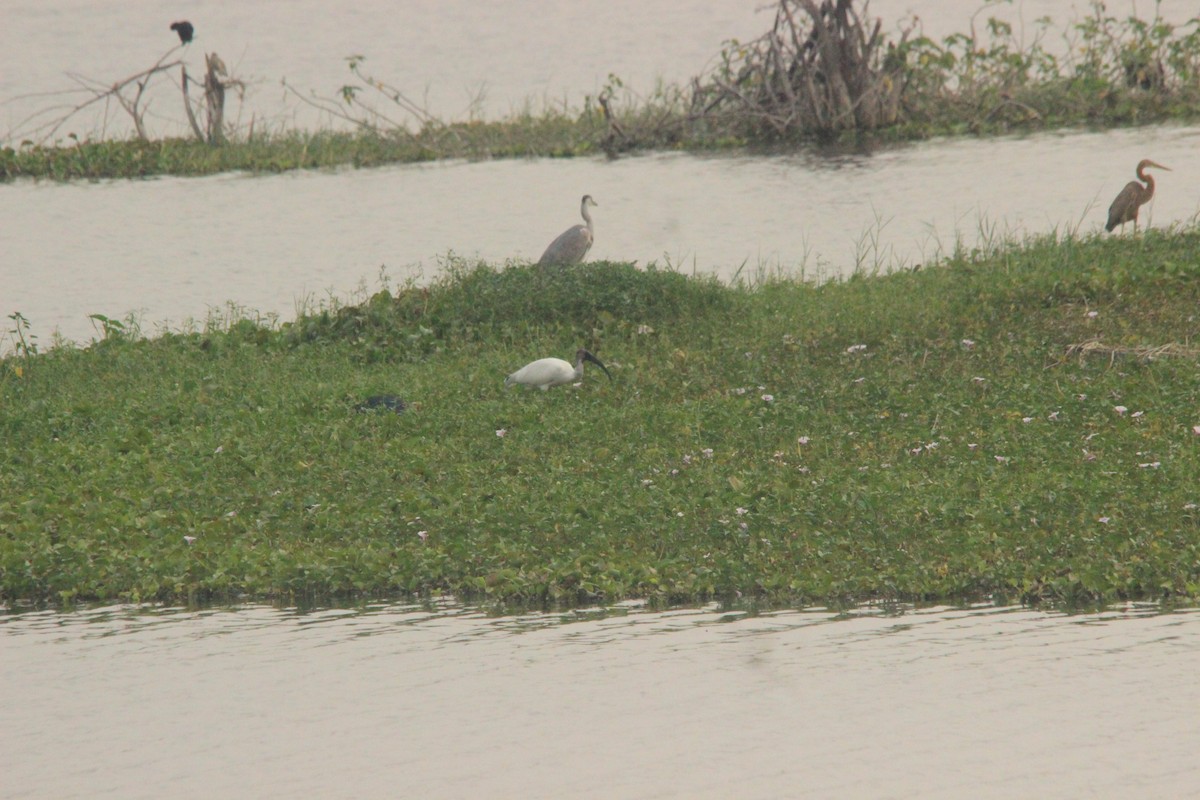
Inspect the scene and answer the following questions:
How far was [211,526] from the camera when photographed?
1069cm

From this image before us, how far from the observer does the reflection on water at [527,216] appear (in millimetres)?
20859

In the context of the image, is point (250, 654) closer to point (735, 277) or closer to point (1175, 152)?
point (735, 277)

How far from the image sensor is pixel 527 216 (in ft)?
82.3

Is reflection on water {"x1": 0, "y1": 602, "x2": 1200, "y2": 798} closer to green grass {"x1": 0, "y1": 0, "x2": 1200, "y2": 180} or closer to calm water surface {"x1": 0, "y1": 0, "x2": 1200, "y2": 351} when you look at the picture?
calm water surface {"x1": 0, "y1": 0, "x2": 1200, "y2": 351}

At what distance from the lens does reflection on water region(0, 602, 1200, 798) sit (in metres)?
7.06

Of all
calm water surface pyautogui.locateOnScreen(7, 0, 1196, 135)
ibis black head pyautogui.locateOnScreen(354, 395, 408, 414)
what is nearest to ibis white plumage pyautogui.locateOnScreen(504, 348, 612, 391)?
ibis black head pyautogui.locateOnScreen(354, 395, 408, 414)

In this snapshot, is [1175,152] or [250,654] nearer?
[250,654]

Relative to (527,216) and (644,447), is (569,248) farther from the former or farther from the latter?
(527,216)

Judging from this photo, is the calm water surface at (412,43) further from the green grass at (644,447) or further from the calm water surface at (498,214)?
the green grass at (644,447)

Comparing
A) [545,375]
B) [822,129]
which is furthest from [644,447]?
[822,129]

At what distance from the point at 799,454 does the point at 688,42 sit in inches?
1427

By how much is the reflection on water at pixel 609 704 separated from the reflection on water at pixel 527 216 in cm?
954

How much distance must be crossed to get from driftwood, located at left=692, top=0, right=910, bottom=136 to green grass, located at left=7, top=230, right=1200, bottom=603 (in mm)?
13134

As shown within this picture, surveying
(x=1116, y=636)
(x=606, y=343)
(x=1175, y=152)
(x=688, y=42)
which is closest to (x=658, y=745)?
(x=1116, y=636)
